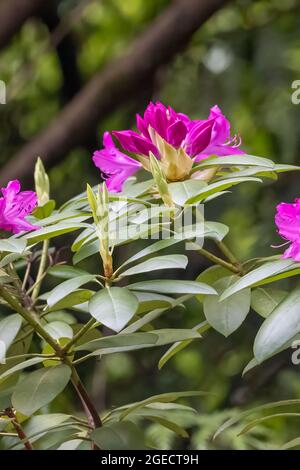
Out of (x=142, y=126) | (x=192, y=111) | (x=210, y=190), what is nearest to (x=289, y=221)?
(x=210, y=190)

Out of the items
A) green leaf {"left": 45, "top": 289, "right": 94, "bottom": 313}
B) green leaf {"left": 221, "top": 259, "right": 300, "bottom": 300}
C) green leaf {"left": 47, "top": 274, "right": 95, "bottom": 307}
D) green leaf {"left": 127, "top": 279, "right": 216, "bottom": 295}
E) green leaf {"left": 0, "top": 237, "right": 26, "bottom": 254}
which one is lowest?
green leaf {"left": 45, "top": 289, "right": 94, "bottom": 313}

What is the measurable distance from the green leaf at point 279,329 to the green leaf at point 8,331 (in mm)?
165

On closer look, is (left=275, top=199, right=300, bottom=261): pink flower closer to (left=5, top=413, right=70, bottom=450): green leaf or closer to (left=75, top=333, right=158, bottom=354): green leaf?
(left=75, top=333, right=158, bottom=354): green leaf

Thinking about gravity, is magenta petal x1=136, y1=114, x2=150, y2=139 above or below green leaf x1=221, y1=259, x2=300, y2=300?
above

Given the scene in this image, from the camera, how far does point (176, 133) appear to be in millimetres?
668

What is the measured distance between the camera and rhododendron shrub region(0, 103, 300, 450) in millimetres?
562

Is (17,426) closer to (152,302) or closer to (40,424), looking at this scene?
(40,424)

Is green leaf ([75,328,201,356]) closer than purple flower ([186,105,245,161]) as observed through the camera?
Yes

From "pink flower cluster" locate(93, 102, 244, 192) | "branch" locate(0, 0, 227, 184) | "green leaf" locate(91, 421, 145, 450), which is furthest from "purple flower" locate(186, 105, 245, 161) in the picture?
"branch" locate(0, 0, 227, 184)

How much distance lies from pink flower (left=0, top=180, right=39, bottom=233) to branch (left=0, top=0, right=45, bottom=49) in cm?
123

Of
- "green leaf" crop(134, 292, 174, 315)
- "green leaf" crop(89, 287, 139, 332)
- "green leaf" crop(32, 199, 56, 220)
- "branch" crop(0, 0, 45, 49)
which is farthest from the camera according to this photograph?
"branch" crop(0, 0, 45, 49)

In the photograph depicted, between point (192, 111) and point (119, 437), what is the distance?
1.34 metres

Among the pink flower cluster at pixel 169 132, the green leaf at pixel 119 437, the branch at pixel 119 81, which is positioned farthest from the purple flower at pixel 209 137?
the branch at pixel 119 81

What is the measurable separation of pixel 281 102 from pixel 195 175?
111cm
